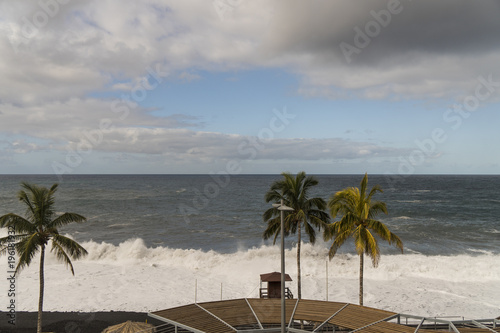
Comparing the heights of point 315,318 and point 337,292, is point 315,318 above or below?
above

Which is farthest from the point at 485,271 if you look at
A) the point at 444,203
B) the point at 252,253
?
the point at 444,203

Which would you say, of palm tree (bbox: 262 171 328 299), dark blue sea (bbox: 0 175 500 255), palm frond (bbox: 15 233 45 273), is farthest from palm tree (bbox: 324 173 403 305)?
dark blue sea (bbox: 0 175 500 255)

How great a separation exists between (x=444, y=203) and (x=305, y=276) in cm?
7807

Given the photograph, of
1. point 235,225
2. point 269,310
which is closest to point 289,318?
point 269,310

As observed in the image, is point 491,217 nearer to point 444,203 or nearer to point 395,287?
point 444,203

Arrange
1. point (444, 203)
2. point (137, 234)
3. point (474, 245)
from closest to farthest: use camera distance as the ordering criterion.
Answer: point (474, 245), point (137, 234), point (444, 203)

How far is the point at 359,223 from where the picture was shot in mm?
19172

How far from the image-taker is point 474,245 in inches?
1922

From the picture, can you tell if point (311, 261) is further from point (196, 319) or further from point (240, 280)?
point (196, 319)

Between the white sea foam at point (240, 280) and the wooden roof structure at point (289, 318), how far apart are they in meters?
13.8

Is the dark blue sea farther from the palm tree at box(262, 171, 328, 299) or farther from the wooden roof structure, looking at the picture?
the wooden roof structure

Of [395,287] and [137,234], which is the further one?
[137,234]

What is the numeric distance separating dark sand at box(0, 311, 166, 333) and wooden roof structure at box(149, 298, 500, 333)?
8.30 m

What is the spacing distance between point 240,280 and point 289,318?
22.2 m
